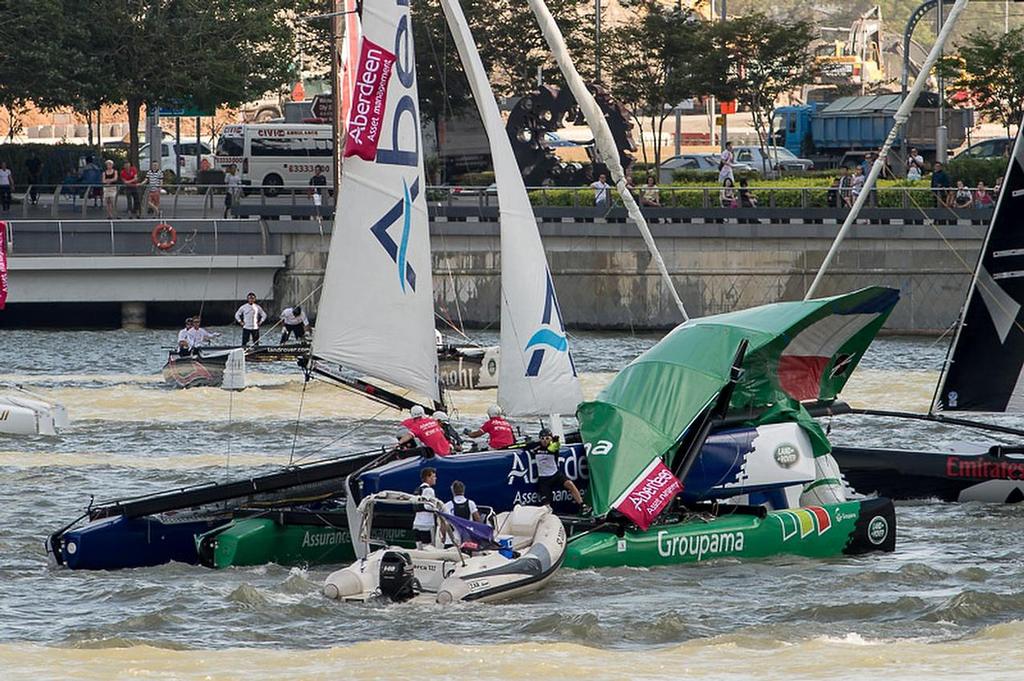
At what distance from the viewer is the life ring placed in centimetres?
5188

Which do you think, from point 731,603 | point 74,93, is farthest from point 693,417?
point 74,93

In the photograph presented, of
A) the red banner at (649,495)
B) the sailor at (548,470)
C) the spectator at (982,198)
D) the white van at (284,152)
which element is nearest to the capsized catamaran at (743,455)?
the red banner at (649,495)

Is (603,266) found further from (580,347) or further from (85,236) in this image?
(85,236)

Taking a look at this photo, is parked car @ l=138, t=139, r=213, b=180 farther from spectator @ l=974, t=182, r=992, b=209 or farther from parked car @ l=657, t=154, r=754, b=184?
spectator @ l=974, t=182, r=992, b=209

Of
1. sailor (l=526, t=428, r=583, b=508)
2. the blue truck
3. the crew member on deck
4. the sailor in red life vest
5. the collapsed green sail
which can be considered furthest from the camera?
the blue truck

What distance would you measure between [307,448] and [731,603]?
12181 mm

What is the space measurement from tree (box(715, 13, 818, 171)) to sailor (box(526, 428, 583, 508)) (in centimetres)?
4888

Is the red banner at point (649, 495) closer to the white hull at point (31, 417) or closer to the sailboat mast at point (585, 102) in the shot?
the sailboat mast at point (585, 102)

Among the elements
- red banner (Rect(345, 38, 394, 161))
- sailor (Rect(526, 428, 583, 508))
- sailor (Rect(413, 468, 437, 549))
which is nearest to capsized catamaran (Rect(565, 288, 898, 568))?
sailor (Rect(526, 428, 583, 508))

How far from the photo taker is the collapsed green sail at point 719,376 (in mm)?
22141

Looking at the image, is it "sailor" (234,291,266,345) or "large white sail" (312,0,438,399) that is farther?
"sailor" (234,291,266,345)

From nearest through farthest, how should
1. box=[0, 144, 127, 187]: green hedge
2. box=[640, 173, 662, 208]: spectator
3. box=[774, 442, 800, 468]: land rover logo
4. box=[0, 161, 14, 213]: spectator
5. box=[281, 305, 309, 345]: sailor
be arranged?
box=[774, 442, 800, 468]: land rover logo < box=[281, 305, 309, 345]: sailor < box=[640, 173, 662, 208]: spectator < box=[0, 161, 14, 213]: spectator < box=[0, 144, 127, 187]: green hedge

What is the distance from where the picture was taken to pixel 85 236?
2063 inches

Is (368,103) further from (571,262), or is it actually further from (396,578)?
(571,262)
